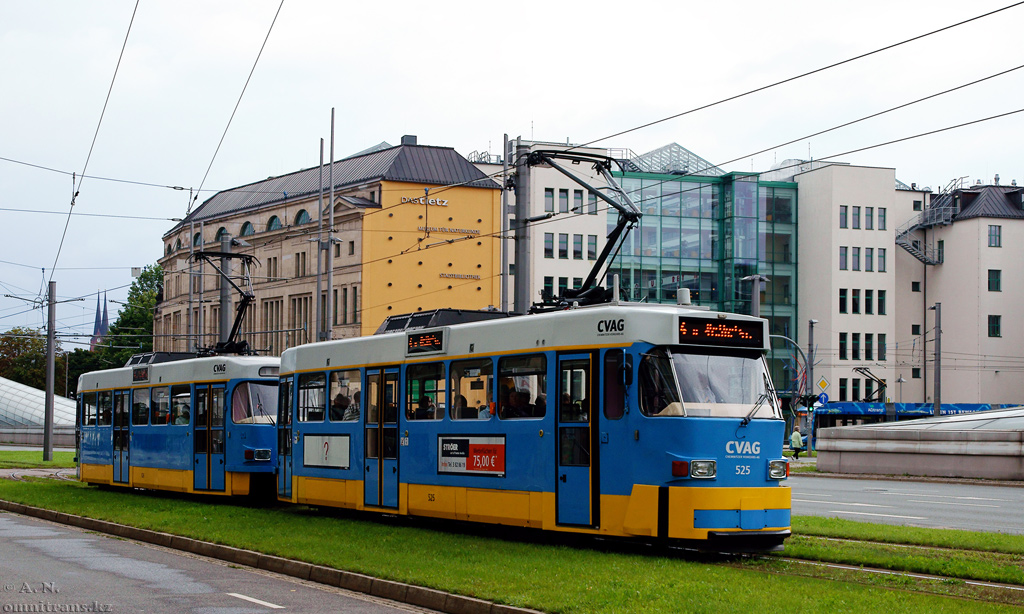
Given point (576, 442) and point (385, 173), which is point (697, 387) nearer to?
point (576, 442)

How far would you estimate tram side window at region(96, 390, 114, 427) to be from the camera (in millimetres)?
29306

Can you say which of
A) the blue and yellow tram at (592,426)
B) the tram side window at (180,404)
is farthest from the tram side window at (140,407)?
the blue and yellow tram at (592,426)

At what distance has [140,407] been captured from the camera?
27.5 metres

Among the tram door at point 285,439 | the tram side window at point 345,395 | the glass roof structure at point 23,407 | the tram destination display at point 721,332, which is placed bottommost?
the glass roof structure at point 23,407

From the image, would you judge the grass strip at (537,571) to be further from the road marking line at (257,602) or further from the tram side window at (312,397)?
the tram side window at (312,397)

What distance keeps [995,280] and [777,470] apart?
259 ft

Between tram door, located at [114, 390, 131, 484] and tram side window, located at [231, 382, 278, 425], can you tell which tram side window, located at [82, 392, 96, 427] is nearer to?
tram door, located at [114, 390, 131, 484]

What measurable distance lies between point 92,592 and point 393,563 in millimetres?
3042

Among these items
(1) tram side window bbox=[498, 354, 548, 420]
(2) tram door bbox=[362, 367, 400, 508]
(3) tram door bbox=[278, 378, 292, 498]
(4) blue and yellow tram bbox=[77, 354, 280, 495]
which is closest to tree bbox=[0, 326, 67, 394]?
(4) blue and yellow tram bbox=[77, 354, 280, 495]

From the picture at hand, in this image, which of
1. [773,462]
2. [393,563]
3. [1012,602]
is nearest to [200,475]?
[393,563]

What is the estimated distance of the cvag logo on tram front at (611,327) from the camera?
550 inches

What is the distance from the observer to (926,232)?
89.1 meters

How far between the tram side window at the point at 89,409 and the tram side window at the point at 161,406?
4.56m

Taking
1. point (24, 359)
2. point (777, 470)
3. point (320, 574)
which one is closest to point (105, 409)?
point (320, 574)
